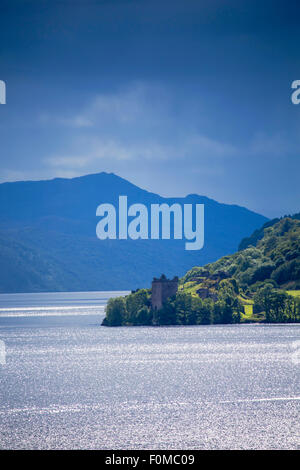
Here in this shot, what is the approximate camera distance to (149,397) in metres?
56.3

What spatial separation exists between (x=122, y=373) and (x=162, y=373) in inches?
174

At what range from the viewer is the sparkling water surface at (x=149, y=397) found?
3825cm

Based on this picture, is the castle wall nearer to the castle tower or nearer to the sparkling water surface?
the castle tower

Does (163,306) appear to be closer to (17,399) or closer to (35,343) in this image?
(35,343)

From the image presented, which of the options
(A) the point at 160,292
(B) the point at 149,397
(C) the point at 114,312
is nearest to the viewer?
(B) the point at 149,397

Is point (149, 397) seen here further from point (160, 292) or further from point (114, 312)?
point (160, 292)

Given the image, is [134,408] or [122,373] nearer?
[134,408]

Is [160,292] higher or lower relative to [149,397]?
higher

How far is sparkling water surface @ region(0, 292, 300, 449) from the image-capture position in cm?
3825

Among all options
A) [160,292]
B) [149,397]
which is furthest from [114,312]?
[149,397]

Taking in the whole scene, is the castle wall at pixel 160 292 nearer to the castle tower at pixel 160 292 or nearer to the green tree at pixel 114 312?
the castle tower at pixel 160 292

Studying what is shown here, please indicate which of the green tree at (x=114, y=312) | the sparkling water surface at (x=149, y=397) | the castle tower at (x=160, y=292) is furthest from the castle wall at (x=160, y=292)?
the sparkling water surface at (x=149, y=397)
